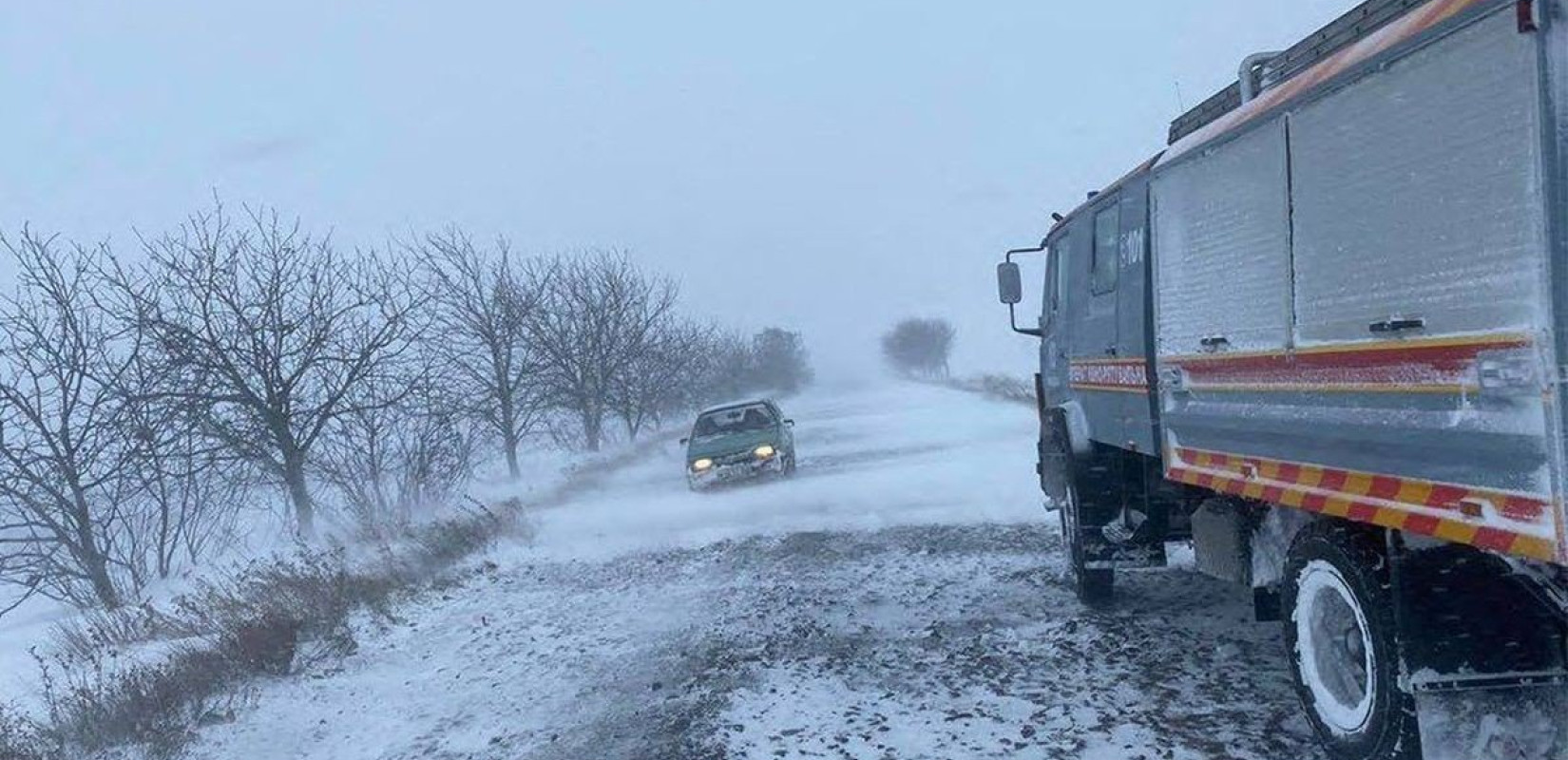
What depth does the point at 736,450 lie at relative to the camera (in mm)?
21141

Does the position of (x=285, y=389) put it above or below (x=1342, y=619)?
above

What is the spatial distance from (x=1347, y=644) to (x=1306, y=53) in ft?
8.86

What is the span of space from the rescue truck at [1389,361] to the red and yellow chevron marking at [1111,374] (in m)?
0.18

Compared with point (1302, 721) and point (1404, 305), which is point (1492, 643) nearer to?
point (1404, 305)

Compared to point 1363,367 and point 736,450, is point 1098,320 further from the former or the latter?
point 736,450

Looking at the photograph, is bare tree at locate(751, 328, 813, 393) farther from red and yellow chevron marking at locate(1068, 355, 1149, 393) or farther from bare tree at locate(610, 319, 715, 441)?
red and yellow chevron marking at locate(1068, 355, 1149, 393)

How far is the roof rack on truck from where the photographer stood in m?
4.62

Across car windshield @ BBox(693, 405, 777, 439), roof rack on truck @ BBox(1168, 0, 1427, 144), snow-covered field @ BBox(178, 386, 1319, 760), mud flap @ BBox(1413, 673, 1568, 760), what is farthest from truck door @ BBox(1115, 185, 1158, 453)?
car windshield @ BBox(693, 405, 777, 439)

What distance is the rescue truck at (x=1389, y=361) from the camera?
125 inches

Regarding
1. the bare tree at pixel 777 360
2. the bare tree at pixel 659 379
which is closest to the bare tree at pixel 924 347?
the bare tree at pixel 777 360

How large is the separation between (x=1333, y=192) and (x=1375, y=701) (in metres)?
1.92

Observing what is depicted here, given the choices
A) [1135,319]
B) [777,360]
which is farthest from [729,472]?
[777,360]

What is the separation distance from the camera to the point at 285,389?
16.4 meters

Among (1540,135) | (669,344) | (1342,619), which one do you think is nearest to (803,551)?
(1342,619)
